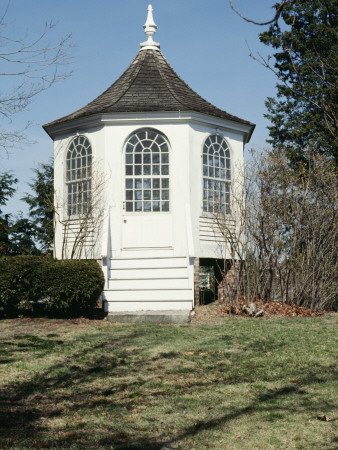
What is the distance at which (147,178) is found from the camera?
15.1 m

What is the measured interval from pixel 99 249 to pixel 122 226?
2.74 ft

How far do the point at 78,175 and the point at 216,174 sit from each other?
3702 millimetres

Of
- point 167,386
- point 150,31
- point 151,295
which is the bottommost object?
point 167,386

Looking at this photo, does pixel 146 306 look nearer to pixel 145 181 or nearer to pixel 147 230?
pixel 147 230

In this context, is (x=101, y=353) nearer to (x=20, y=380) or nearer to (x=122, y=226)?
(x=20, y=380)

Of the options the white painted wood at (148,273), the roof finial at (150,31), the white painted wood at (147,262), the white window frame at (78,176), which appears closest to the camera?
the white painted wood at (148,273)

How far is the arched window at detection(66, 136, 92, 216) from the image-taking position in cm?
1525

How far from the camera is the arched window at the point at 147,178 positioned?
1507cm

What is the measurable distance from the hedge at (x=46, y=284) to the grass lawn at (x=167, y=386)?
25.5 inches

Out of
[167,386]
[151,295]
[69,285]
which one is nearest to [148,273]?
[151,295]

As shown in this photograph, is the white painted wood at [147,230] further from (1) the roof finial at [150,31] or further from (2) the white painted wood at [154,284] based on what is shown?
(1) the roof finial at [150,31]

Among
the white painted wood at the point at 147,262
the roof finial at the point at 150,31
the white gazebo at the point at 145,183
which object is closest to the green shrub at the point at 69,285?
the white painted wood at the point at 147,262

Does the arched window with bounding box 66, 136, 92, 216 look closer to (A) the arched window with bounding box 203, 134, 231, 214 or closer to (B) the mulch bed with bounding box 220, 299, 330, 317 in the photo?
(A) the arched window with bounding box 203, 134, 231, 214

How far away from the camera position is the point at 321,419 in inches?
220
